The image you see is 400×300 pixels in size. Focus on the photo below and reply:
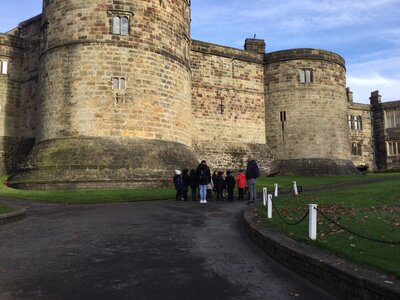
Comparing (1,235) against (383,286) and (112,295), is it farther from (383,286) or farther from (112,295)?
(383,286)

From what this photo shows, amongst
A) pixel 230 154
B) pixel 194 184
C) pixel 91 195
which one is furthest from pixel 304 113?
pixel 91 195

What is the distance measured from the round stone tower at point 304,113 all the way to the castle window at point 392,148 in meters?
15.2

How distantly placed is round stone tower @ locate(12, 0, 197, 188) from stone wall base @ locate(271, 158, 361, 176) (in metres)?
11.5

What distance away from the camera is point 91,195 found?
1672 cm

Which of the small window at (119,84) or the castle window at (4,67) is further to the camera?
the castle window at (4,67)

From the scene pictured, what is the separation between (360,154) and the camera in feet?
148

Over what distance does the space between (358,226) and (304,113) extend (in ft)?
83.1

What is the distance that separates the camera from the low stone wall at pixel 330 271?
4383 mm

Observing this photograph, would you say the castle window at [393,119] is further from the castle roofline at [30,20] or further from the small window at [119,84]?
the castle roofline at [30,20]

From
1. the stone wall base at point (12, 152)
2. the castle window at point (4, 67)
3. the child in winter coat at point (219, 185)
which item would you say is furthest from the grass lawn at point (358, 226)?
the castle window at point (4, 67)

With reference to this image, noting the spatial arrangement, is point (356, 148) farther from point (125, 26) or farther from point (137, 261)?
point (137, 261)

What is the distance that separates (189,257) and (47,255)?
2483 millimetres

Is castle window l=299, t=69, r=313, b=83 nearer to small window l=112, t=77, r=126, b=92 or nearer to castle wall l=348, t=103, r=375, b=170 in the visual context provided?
castle wall l=348, t=103, r=375, b=170

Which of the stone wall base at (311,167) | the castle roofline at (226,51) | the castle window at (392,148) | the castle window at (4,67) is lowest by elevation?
the stone wall base at (311,167)
